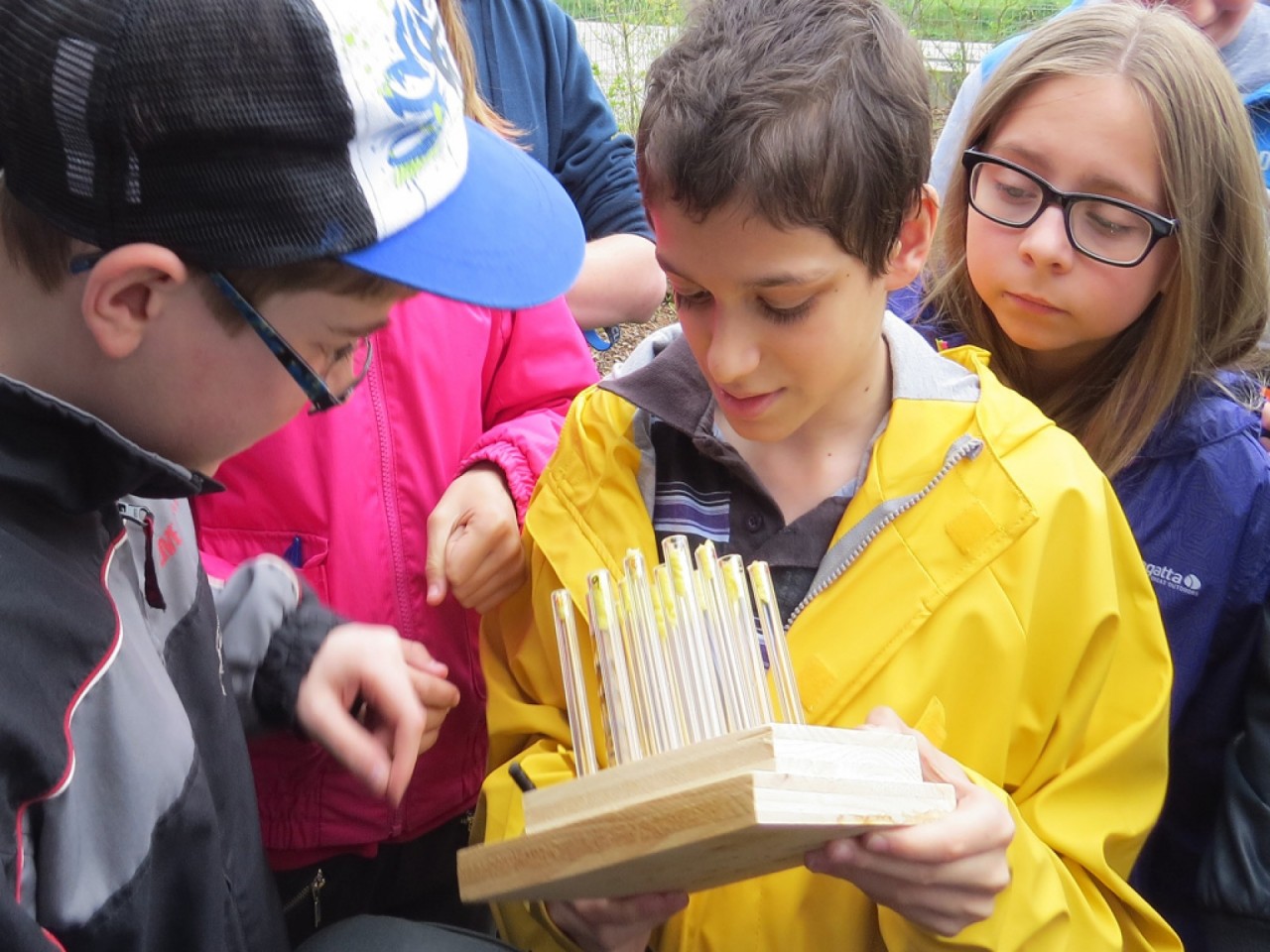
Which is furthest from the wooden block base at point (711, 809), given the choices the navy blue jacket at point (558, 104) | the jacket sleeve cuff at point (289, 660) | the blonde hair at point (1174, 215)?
the navy blue jacket at point (558, 104)

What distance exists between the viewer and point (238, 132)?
1229 mm

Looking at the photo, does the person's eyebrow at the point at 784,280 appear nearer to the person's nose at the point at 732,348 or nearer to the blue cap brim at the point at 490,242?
the person's nose at the point at 732,348

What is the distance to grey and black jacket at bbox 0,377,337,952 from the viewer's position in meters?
1.23

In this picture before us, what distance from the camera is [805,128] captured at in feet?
5.58

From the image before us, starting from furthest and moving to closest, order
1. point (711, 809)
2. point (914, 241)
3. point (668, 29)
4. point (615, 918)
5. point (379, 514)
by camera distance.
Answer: point (668, 29) < point (379, 514) < point (914, 241) < point (615, 918) < point (711, 809)

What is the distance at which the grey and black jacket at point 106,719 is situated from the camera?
48.5 inches

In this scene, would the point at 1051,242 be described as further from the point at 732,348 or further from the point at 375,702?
the point at 375,702

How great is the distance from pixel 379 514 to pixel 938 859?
122 centimetres

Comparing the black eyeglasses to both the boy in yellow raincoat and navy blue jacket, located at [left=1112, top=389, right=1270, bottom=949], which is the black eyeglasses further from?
navy blue jacket, located at [left=1112, top=389, right=1270, bottom=949]

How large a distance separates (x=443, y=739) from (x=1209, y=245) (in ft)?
6.32

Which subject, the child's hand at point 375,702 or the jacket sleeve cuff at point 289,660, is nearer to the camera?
the child's hand at point 375,702

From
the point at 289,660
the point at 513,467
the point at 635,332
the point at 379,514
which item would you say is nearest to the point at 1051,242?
the point at 513,467

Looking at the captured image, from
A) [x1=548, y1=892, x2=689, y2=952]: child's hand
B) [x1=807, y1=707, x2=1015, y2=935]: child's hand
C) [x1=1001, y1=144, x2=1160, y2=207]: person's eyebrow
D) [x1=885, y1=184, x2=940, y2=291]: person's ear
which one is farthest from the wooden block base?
[x1=1001, y1=144, x2=1160, y2=207]: person's eyebrow

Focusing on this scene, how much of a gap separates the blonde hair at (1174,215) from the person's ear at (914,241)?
658 millimetres
